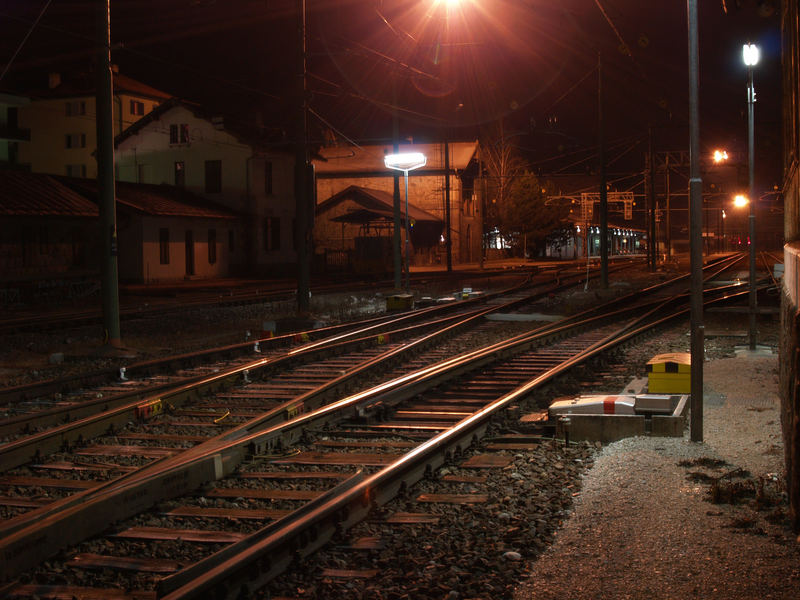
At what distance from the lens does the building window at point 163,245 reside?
40.6 meters

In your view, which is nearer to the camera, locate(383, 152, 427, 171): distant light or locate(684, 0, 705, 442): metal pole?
locate(684, 0, 705, 442): metal pole

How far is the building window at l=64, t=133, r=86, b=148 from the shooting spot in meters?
67.9

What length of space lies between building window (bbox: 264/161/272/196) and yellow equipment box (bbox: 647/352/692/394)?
1591 inches

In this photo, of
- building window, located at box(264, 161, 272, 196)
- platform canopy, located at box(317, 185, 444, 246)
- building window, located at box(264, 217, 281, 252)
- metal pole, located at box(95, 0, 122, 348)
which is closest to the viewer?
metal pole, located at box(95, 0, 122, 348)

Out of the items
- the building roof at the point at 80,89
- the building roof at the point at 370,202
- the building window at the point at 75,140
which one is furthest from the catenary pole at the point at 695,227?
the building window at the point at 75,140

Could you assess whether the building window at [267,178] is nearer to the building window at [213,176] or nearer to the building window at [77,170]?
the building window at [213,176]

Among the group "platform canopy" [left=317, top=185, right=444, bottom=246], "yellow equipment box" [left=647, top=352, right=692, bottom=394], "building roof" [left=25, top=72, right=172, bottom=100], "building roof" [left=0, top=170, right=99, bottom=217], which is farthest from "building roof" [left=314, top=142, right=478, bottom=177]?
"yellow equipment box" [left=647, top=352, right=692, bottom=394]

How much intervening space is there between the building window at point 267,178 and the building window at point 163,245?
28.8 feet

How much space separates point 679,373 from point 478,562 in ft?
18.1

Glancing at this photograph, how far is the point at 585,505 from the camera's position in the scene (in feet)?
20.6

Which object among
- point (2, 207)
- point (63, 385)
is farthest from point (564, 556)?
point (2, 207)

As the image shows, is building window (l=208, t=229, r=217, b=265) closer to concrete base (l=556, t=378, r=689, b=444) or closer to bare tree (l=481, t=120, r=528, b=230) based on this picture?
bare tree (l=481, t=120, r=528, b=230)

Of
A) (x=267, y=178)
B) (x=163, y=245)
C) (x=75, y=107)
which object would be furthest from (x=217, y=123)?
(x=75, y=107)

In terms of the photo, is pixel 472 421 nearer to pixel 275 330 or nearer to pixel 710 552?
pixel 710 552
